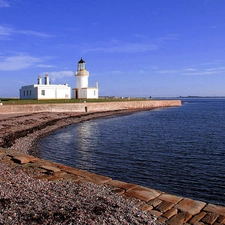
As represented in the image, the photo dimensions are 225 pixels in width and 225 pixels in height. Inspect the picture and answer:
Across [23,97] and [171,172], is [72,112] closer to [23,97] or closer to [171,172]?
[23,97]

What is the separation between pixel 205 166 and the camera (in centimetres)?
1114

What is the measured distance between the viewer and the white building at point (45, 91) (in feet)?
162

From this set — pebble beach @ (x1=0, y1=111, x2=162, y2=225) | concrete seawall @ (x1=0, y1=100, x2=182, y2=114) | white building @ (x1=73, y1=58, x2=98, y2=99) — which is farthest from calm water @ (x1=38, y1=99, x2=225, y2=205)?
white building @ (x1=73, y1=58, x2=98, y2=99)

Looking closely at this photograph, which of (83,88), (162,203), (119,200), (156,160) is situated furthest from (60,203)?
(83,88)

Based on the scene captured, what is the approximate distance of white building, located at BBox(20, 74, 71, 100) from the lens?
1945 inches

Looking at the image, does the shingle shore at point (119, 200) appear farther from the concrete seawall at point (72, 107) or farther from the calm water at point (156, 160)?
the concrete seawall at point (72, 107)

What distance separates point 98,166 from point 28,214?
6559 mm

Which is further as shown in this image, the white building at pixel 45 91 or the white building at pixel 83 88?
the white building at pixel 83 88

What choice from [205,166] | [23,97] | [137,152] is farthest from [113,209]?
[23,97]

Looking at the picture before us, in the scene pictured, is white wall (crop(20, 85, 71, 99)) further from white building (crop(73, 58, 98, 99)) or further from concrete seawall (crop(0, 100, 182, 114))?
concrete seawall (crop(0, 100, 182, 114))

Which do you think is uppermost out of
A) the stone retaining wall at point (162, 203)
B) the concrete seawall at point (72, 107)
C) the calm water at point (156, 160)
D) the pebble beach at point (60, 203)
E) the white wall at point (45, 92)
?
the white wall at point (45, 92)

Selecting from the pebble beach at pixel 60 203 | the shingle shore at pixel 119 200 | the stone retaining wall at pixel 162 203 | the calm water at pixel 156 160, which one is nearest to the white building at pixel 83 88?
the calm water at pixel 156 160

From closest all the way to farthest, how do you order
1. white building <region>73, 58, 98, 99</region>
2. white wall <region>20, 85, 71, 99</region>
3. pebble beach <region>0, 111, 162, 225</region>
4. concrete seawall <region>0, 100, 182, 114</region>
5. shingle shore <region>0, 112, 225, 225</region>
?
pebble beach <region>0, 111, 162, 225</region>, shingle shore <region>0, 112, 225, 225</region>, concrete seawall <region>0, 100, 182, 114</region>, white wall <region>20, 85, 71, 99</region>, white building <region>73, 58, 98, 99</region>

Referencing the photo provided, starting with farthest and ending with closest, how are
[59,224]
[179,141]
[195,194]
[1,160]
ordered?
[179,141]
[1,160]
[195,194]
[59,224]
